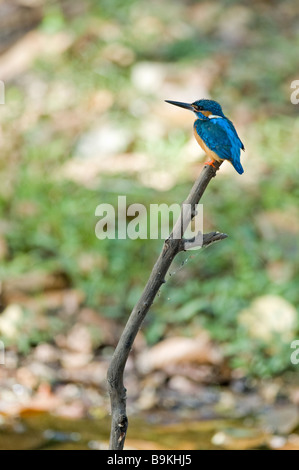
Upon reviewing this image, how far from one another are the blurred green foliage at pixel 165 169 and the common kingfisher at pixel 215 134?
142 cm

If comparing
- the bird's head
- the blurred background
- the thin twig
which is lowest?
the thin twig

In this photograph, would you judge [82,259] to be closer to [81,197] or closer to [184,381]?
[81,197]

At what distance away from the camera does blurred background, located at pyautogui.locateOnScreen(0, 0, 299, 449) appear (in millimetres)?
3094

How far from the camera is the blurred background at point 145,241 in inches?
122

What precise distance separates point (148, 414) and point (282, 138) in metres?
2.71

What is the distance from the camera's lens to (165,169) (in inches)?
184

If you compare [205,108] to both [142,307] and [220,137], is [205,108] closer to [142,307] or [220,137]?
[220,137]

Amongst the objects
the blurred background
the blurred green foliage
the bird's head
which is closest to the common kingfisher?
the bird's head

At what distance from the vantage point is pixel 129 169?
472cm

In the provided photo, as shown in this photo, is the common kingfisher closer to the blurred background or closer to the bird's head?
the bird's head

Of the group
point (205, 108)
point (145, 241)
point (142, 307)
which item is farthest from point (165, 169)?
point (142, 307)

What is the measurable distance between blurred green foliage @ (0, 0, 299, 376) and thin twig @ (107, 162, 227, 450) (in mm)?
1377

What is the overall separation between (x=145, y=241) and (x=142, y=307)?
304 cm

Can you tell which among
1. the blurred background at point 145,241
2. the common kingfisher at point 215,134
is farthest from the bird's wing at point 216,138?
the blurred background at point 145,241
